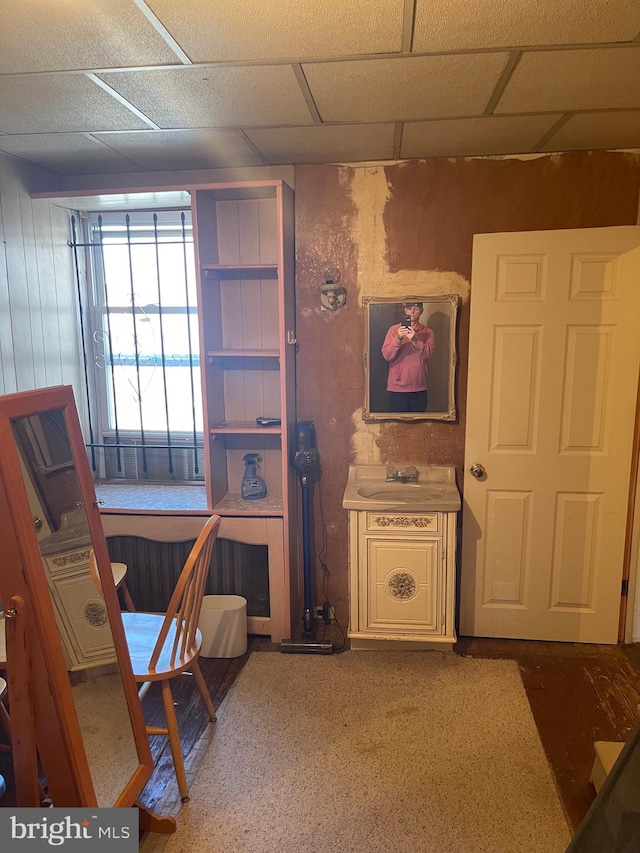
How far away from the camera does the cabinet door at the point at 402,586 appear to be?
2.85 metres

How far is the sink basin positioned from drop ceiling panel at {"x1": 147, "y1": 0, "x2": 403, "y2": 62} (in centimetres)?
184

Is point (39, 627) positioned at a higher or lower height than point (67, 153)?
lower

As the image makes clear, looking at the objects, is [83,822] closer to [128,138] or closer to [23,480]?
[23,480]

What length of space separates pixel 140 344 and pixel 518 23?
242cm

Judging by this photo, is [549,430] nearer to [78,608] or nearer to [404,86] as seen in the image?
[404,86]

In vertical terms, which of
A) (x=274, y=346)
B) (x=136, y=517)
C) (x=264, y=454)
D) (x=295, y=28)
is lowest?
(x=136, y=517)

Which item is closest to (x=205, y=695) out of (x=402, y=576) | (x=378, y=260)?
(x=402, y=576)

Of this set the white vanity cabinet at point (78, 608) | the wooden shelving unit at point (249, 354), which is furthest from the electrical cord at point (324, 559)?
the white vanity cabinet at point (78, 608)

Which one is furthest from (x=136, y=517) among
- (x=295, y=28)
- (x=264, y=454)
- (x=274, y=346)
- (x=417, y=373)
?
(x=295, y=28)

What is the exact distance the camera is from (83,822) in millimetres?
1603

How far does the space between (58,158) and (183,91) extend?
115 centimetres

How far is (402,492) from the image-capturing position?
9.93 ft

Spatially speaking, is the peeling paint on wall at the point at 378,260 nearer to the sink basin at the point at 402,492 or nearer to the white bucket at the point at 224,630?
the sink basin at the point at 402,492

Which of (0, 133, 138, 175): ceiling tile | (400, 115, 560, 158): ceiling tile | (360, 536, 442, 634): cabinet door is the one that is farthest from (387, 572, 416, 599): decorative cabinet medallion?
(0, 133, 138, 175): ceiling tile
